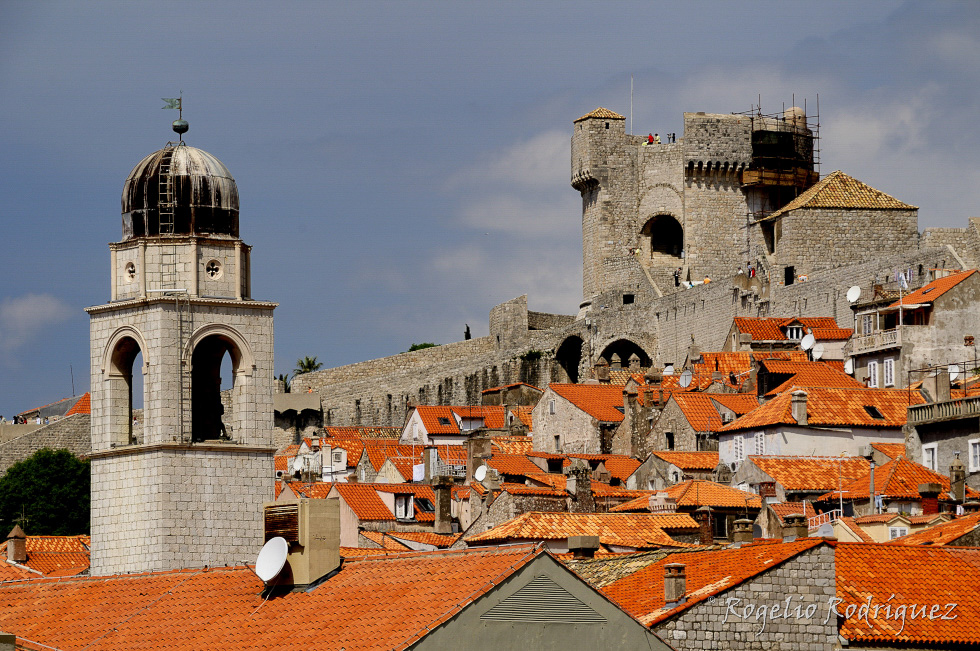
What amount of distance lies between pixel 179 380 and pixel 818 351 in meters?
35.8

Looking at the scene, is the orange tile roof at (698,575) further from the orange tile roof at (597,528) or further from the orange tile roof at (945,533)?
the orange tile roof at (597,528)

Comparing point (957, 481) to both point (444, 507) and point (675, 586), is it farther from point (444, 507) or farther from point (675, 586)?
point (675, 586)

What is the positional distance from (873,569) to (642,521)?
11.9 meters

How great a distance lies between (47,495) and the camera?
7125 cm

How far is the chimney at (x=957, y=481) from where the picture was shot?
131ft

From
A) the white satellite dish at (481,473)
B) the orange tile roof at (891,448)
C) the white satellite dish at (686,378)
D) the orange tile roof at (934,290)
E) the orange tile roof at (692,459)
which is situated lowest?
the white satellite dish at (481,473)

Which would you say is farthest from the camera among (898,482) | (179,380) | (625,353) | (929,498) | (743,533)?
(625,353)

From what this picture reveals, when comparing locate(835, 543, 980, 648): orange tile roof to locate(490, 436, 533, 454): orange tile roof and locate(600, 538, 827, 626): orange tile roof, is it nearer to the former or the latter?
locate(600, 538, 827, 626): orange tile roof

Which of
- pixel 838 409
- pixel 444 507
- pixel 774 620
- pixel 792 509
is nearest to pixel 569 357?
pixel 838 409

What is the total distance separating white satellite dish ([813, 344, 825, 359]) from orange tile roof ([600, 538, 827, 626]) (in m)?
34.3

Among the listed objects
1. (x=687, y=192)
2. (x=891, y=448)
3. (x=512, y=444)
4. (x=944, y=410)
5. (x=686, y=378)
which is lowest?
(x=891, y=448)

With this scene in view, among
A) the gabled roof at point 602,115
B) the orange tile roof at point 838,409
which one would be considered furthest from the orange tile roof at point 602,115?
the orange tile roof at point 838,409

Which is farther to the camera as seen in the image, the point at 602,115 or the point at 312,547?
the point at 602,115

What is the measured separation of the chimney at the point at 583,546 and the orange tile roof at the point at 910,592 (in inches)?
151
